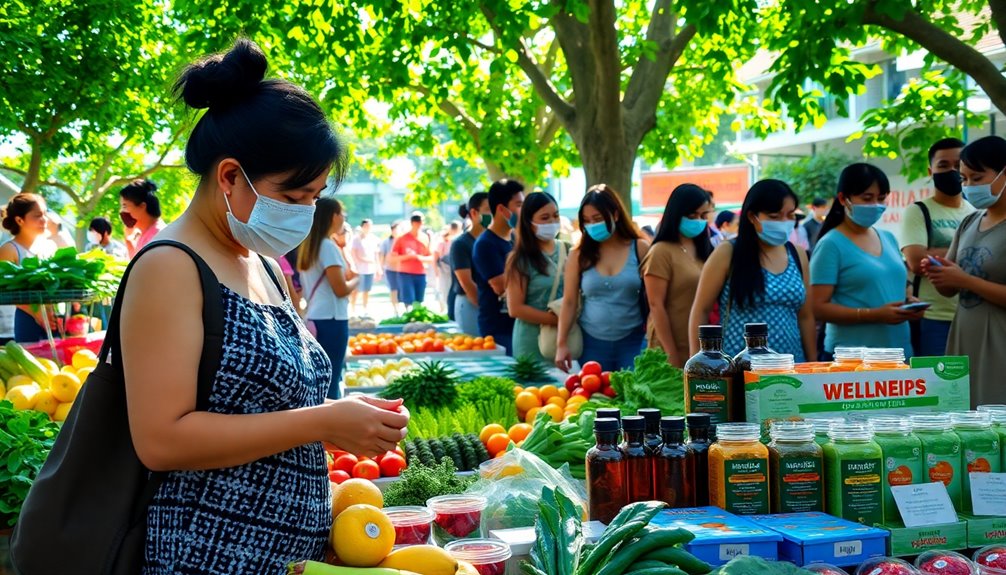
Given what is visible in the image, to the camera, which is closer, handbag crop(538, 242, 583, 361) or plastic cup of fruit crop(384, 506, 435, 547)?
plastic cup of fruit crop(384, 506, 435, 547)

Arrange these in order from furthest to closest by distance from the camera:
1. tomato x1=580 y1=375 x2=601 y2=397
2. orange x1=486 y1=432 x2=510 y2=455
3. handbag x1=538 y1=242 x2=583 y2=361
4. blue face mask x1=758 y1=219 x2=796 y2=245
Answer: handbag x1=538 y1=242 x2=583 y2=361
tomato x1=580 y1=375 x2=601 y2=397
blue face mask x1=758 y1=219 x2=796 y2=245
orange x1=486 y1=432 x2=510 y2=455

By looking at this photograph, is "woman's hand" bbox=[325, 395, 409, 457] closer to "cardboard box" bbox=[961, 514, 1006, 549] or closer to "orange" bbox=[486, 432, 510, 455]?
"cardboard box" bbox=[961, 514, 1006, 549]

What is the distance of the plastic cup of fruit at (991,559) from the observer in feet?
7.57

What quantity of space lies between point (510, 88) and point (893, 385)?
1288 centimetres

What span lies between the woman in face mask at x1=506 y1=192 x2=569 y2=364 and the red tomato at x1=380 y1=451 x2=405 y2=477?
2.71m

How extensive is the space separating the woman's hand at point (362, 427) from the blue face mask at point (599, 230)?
4.00 metres

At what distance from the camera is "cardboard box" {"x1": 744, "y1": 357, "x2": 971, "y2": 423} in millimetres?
2619

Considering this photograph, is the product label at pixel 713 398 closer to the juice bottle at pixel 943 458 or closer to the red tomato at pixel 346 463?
the juice bottle at pixel 943 458

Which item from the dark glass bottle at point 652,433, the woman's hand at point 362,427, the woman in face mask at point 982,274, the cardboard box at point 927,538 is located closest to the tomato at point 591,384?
the woman in face mask at point 982,274

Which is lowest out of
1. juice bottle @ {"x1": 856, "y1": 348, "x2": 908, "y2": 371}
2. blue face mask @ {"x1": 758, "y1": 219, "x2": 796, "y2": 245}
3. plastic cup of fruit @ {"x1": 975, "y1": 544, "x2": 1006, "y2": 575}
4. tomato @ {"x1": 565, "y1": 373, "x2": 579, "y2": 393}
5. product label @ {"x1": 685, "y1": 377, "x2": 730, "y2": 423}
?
plastic cup of fruit @ {"x1": 975, "y1": 544, "x2": 1006, "y2": 575}

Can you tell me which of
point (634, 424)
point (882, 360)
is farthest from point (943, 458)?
point (634, 424)

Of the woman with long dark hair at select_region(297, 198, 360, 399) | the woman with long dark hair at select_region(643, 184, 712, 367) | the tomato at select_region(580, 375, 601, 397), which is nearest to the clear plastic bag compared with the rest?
the tomato at select_region(580, 375, 601, 397)

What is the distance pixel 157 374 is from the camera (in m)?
1.75

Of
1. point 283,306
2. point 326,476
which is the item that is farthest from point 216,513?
point 283,306
